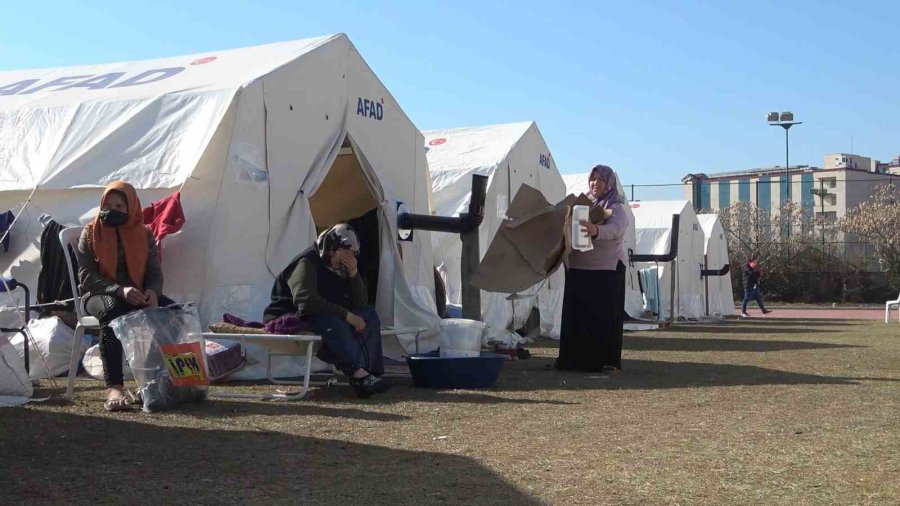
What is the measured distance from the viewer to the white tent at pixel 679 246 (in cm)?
2294

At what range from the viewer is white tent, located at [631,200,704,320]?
22938 millimetres

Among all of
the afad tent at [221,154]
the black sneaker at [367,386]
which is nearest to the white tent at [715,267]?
the afad tent at [221,154]

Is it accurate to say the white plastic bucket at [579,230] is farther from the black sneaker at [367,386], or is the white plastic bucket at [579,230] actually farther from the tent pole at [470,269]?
the black sneaker at [367,386]

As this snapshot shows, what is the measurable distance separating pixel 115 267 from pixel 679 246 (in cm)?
1853

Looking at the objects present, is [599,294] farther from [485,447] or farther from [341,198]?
[341,198]

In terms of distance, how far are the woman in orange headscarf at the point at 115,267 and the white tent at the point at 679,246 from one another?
54.1 feet

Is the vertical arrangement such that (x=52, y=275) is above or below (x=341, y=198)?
below

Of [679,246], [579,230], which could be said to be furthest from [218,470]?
[679,246]

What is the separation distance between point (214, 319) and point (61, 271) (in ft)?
3.89

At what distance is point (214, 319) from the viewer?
7844 mm

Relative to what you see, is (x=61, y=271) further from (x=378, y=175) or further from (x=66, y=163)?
(x=378, y=175)

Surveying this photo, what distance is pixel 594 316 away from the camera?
27.9ft

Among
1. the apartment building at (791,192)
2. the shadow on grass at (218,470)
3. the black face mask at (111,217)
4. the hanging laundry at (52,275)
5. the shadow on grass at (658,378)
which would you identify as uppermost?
the apartment building at (791,192)

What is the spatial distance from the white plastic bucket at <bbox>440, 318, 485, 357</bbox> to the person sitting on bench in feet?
2.33
